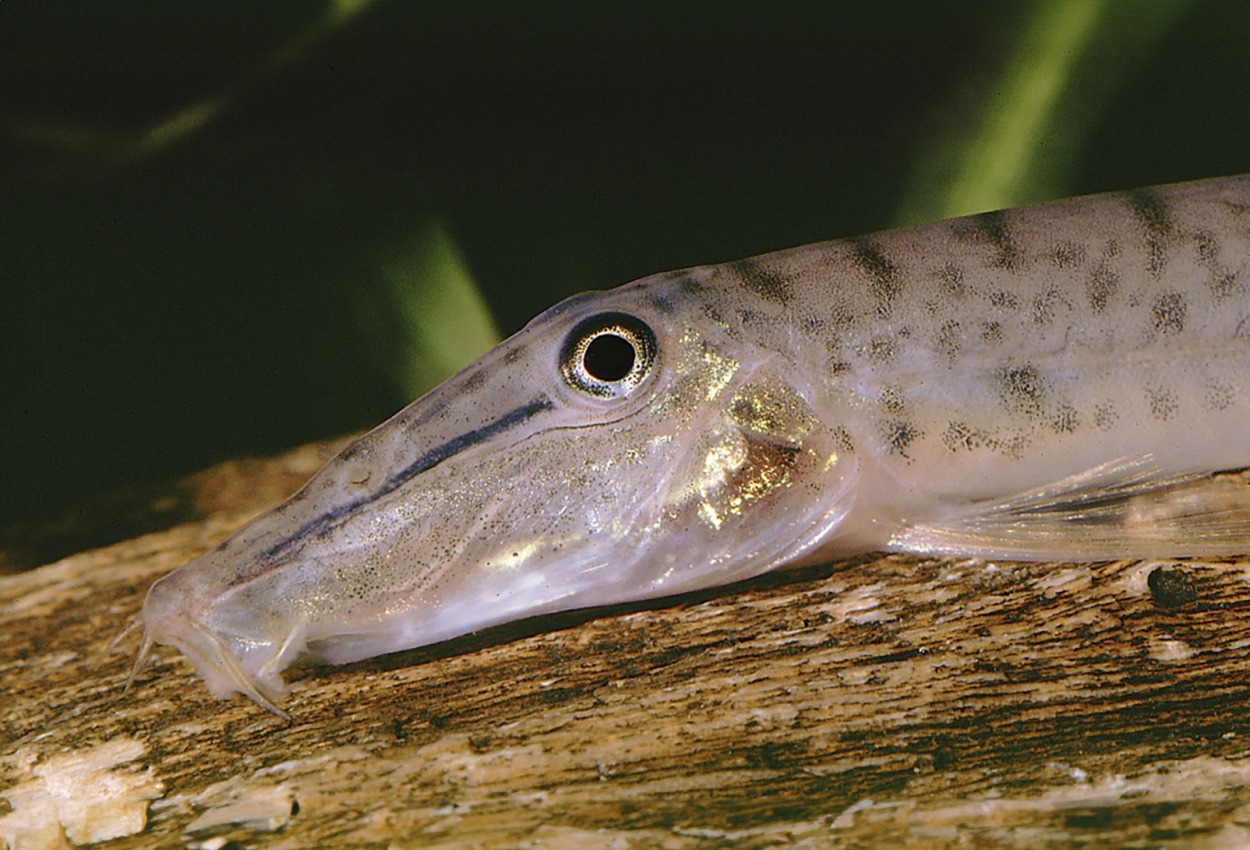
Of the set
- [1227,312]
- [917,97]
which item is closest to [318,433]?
[917,97]

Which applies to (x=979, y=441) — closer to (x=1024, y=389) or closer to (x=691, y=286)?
(x=1024, y=389)

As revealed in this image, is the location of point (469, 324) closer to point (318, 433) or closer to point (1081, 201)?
point (318, 433)

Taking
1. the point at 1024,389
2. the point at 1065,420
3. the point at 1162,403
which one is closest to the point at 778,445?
the point at 1024,389

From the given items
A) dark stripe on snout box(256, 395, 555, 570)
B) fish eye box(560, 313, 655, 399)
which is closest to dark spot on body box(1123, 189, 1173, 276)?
fish eye box(560, 313, 655, 399)

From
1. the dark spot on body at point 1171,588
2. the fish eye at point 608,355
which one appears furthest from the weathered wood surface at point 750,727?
the fish eye at point 608,355

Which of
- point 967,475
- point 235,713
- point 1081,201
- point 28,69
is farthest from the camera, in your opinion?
point 28,69

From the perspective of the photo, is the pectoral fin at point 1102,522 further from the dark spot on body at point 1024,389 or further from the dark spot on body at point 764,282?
the dark spot on body at point 764,282

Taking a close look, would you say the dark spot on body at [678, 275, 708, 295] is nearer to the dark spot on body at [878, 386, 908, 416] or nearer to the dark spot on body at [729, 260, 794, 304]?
the dark spot on body at [729, 260, 794, 304]
